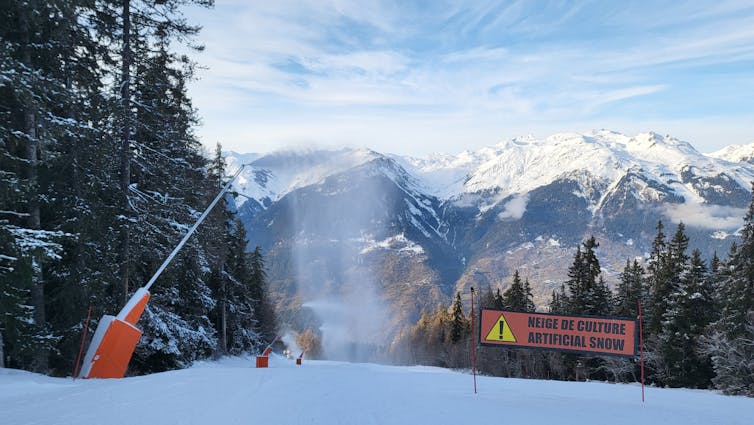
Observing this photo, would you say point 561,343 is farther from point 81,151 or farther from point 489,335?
point 81,151

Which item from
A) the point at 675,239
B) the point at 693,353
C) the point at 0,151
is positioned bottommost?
the point at 693,353

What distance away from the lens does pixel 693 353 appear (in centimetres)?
3953

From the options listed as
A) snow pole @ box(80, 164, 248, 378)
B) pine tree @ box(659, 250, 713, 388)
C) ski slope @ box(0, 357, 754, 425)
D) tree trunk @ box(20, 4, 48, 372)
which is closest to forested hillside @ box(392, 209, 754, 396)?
pine tree @ box(659, 250, 713, 388)

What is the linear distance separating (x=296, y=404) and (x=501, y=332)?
5.92 metres

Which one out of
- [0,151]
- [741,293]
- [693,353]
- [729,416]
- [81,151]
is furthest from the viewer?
[693,353]

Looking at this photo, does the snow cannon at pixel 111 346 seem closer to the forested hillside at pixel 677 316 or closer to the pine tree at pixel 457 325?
the forested hillside at pixel 677 316

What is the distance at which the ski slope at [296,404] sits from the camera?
8289 mm

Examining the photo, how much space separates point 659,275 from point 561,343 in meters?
38.6

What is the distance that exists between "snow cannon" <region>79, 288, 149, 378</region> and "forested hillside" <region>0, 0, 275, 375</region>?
1652mm

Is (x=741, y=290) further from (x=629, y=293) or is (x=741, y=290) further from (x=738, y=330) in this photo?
(x=629, y=293)

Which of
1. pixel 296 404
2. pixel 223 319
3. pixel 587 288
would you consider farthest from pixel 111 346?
pixel 587 288

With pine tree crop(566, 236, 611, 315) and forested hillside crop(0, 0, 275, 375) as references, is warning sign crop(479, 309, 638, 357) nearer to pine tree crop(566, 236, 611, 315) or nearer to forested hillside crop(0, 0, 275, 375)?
forested hillside crop(0, 0, 275, 375)

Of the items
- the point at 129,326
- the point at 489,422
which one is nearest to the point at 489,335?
the point at 489,422

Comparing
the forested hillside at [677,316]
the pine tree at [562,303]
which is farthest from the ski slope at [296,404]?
the pine tree at [562,303]
